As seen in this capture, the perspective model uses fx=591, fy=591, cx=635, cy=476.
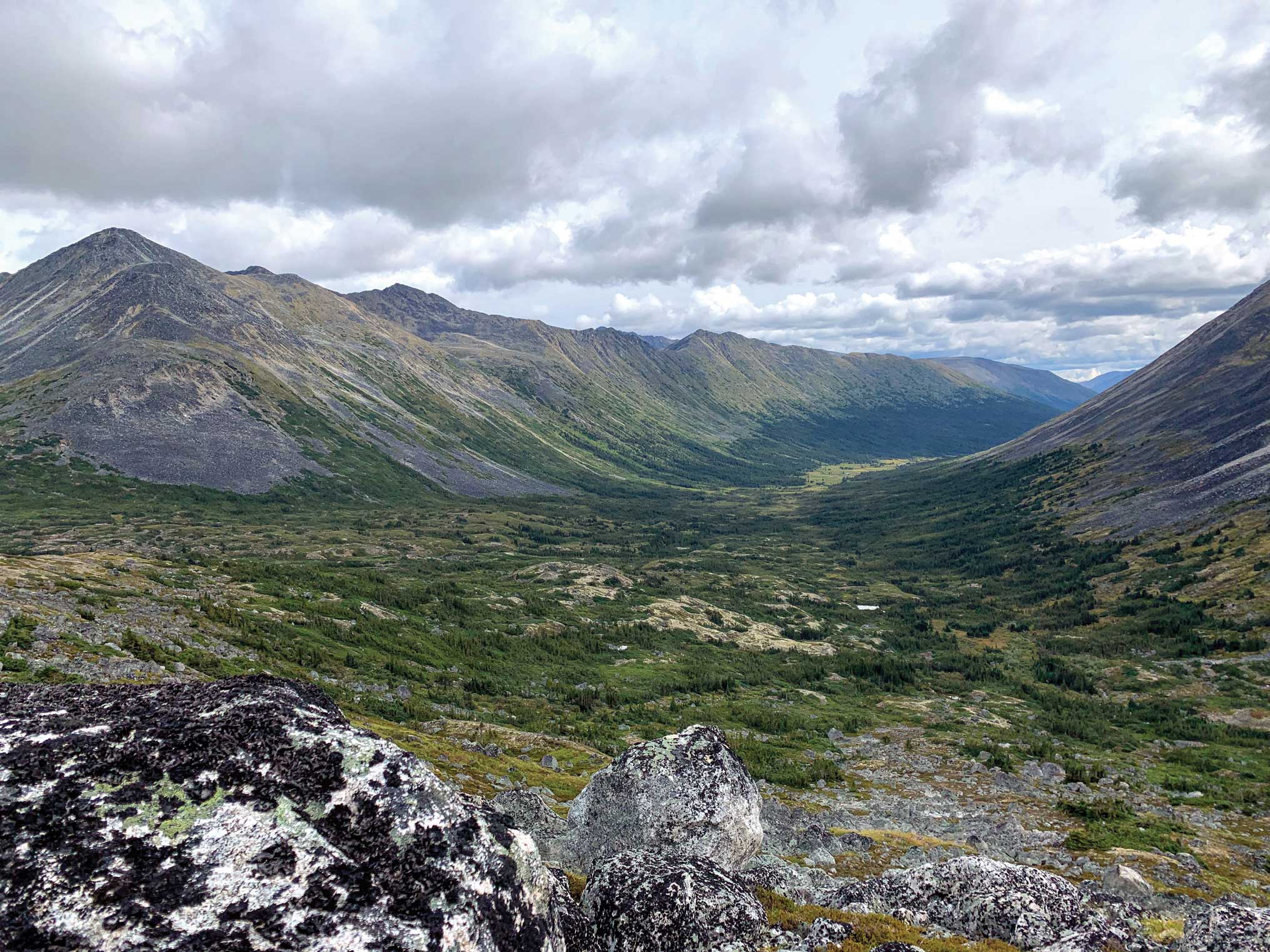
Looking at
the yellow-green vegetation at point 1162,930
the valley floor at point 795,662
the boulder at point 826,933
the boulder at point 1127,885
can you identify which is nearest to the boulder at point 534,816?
the valley floor at point 795,662

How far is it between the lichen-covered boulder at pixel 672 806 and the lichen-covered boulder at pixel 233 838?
13.4 meters

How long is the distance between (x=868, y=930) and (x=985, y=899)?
205 inches

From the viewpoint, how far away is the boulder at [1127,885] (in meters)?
25.8

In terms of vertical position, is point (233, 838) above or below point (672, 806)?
above

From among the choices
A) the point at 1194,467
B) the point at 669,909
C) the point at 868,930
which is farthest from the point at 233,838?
the point at 1194,467

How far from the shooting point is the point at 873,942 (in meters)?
15.1

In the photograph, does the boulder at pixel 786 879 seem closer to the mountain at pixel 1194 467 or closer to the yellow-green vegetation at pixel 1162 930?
the yellow-green vegetation at pixel 1162 930

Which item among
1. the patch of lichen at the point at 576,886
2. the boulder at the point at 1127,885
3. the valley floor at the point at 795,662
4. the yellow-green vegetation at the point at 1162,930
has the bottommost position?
the valley floor at the point at 795,662

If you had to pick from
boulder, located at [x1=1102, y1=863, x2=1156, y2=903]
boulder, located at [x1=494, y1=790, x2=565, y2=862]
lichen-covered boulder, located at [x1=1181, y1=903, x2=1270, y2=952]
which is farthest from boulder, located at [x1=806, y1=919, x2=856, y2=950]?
boulder, located at [x1=1102, y1=863, x2=1156, y2=903]

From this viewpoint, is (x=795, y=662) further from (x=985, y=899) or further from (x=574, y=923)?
(x=574, y=923)

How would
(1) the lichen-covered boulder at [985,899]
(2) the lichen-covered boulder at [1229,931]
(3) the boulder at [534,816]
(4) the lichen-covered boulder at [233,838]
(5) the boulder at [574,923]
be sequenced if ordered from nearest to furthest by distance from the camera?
(4) the lichen-covered boulder at [233,838], (5) the boulder at [574,923], (2) the lichen-covered boulder at [1229,931], (1) the lichen-covered boulder at [985,899], (3) the boulder at [534,816]

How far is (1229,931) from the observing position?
15.0m

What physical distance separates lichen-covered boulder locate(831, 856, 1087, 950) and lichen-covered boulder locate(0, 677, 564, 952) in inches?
586

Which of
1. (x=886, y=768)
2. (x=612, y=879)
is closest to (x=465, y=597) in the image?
(x=886, y=768)
